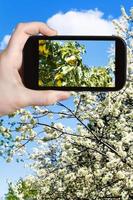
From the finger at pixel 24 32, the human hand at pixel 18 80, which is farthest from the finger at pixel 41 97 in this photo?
the finger at pixel 24 32

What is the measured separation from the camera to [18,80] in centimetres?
245

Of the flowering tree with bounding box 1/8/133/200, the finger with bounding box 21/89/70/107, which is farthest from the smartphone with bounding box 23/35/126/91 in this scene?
the flowering tree with bounding box 1/8/133/200

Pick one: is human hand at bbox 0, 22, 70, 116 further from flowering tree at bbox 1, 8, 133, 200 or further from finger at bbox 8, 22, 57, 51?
flowering tree at bbox 1, 8, 133, 200

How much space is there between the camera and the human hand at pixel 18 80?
7.93 feet

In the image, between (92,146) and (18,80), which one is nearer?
(18,80)

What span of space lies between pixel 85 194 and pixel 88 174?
0.55 metres

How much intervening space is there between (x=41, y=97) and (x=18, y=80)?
112mm

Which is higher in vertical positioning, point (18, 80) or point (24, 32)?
point (24, 32)

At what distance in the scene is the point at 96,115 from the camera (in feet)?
53.2

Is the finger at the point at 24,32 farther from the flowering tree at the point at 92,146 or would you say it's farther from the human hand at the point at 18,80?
the flowering tree at the point at 92,146

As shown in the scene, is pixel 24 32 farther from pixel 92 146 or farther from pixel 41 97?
pixel 92 146

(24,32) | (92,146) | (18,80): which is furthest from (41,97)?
(92,146)

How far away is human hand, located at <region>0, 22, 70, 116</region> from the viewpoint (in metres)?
2.42

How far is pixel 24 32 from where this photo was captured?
2480 mm
